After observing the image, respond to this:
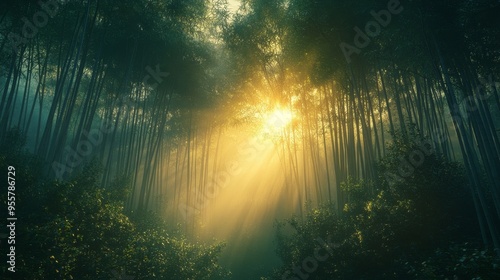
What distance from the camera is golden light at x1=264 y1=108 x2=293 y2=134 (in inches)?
444

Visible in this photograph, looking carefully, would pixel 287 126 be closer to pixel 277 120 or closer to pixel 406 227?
pixel 277 120

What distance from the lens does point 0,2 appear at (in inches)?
257

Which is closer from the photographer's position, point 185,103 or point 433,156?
point 433,156

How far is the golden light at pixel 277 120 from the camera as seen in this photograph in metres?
11.3

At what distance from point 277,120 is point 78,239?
9102 mm

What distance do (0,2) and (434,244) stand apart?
34.2 feet

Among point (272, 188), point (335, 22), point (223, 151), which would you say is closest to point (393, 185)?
point (335, 22)

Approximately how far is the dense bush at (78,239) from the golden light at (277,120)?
673 cm

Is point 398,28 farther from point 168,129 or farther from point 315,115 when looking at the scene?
point 168,129

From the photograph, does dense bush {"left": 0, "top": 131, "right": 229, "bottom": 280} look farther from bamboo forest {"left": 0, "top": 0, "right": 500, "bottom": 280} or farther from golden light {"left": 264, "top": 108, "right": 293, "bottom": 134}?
golden light {"left": 264, "top": 108, "right": 293, "bottom": 134}

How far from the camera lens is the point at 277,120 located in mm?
12031

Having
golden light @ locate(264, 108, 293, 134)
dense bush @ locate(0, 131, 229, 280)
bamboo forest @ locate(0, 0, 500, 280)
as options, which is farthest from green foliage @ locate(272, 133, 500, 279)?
golden light @ locate(264, 108, 293, 134)

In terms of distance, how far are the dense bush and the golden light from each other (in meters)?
6.73

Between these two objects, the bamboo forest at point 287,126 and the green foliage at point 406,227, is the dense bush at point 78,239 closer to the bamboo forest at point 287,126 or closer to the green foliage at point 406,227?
the bamboo forest at point 287,126
